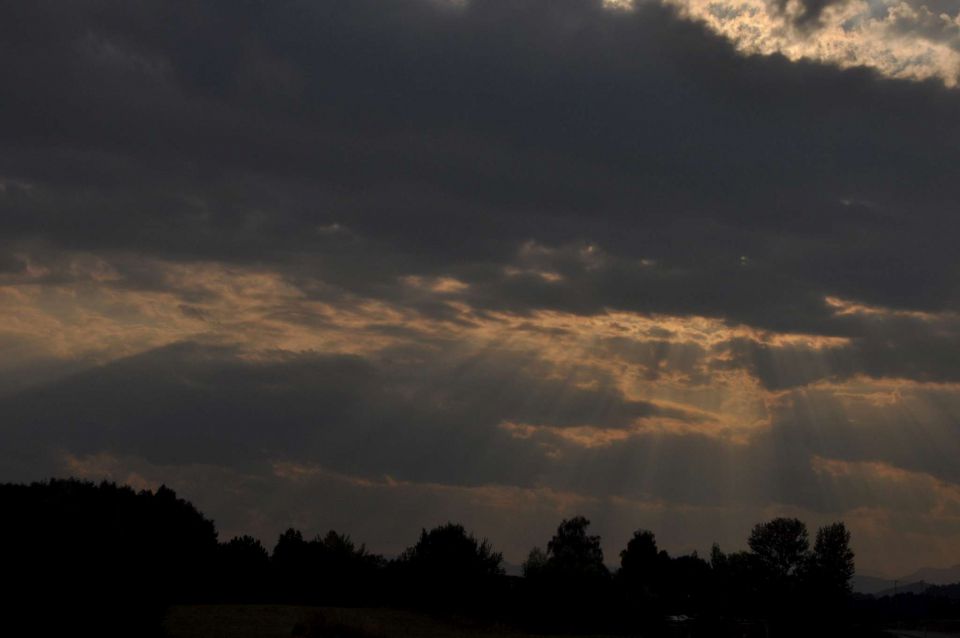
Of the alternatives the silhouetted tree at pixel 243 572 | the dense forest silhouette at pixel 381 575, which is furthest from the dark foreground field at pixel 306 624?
the silhouetted tree at pixel 243 572

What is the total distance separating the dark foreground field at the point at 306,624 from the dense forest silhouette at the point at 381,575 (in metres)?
2.58

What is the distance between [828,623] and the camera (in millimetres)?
107250

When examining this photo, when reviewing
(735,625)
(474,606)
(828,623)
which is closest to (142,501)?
(474,606)

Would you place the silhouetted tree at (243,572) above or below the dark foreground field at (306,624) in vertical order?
above

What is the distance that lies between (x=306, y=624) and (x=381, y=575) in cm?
3238

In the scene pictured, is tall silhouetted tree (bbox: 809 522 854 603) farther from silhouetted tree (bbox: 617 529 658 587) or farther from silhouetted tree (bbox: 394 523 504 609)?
silhouetted tree (bbox: 394 523 504 609)

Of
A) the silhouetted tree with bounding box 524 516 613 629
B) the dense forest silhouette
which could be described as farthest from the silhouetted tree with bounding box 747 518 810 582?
the silhouetted tree with bounding box 524 516 613 629

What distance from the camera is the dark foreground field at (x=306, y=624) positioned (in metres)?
43.7

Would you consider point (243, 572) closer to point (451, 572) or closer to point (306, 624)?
point (451, 572)

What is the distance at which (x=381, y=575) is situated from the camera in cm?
7656

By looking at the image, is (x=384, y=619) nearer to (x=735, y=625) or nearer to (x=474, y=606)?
(x=474, y=606)

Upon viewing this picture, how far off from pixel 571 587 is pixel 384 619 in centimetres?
Answer: 2110

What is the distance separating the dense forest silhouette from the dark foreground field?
2575 mm

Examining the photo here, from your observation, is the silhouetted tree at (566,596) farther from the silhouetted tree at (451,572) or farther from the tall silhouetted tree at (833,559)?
the tall silhouetted tree at (833,559)
